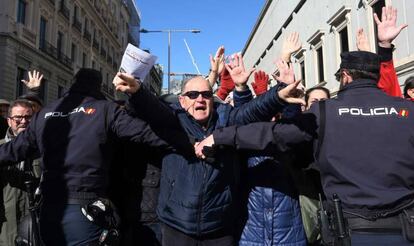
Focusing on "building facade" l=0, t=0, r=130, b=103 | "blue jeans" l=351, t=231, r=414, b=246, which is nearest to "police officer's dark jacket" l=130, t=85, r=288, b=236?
"blue jeans" l=351, t=231, r=414, b=246

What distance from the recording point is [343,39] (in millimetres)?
17250

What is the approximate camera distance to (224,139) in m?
2.41

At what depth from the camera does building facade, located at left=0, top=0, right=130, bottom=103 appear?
2069cm

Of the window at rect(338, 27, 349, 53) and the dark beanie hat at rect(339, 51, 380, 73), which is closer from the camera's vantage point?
the dark beanie hat at rect(339, 51, 380, 73)

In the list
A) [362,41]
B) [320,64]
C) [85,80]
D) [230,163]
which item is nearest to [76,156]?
[85,80]

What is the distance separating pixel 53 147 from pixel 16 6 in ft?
72.5

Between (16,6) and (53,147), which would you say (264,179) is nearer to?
(53,147)

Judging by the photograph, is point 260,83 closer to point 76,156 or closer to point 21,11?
point 76,156

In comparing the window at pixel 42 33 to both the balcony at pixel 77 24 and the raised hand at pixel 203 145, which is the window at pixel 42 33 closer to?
the balcony at pixel 77 24

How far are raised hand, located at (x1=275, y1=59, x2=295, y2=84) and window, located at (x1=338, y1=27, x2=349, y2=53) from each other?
15379mm

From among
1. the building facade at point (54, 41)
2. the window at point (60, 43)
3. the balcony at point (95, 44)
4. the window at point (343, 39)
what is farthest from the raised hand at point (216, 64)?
the balcony at point (95, 44)

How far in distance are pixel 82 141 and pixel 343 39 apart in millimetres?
16611

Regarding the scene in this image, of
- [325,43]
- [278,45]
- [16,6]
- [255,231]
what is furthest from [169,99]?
[278,45]

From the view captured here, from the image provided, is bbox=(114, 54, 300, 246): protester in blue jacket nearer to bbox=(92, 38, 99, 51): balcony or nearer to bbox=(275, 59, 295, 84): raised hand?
bbox=(275, 59, 295, 84): raised hand
